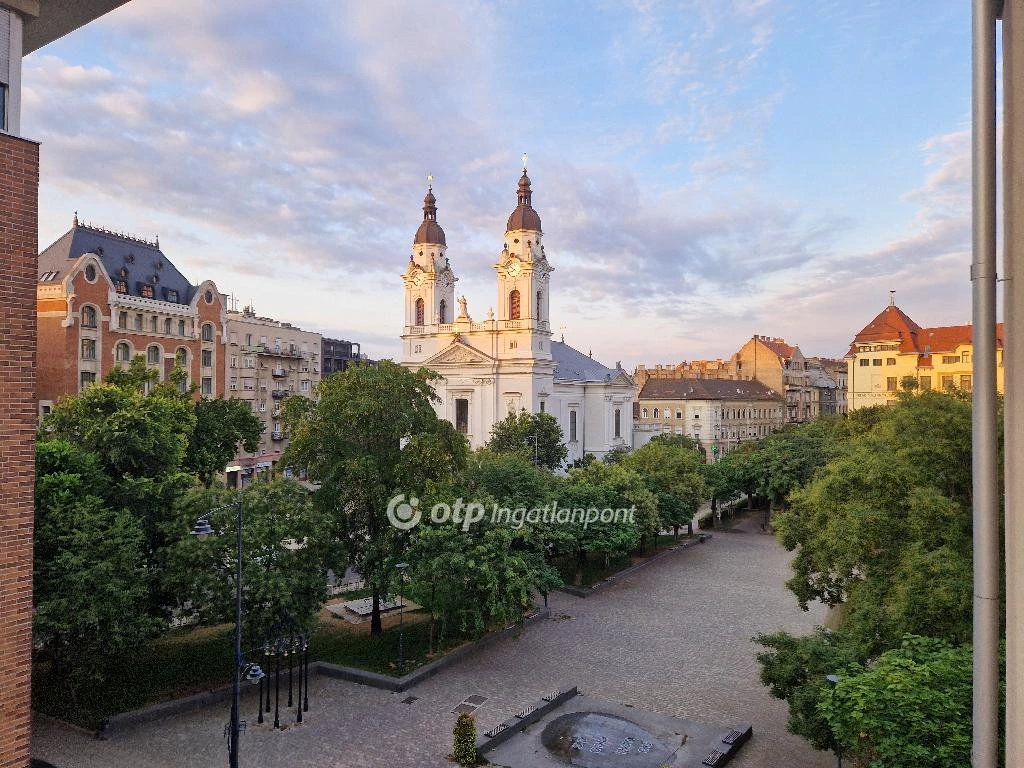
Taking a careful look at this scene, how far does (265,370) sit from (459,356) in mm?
18660

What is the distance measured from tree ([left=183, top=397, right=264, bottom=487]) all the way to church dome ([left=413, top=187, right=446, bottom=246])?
3478 cm

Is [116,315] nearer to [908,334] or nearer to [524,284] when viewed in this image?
[524,284]

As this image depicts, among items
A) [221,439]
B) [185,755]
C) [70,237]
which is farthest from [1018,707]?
[70,237]

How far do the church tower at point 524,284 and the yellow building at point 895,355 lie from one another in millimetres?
32733

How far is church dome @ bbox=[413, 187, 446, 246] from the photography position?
68875 mm

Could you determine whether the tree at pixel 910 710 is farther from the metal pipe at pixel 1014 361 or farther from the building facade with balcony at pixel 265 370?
the building facade with balcony at pixel 265 370

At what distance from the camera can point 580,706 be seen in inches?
729

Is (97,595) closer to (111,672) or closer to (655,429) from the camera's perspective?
(111,672)

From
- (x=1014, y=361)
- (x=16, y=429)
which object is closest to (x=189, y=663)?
(x=16, y=429)

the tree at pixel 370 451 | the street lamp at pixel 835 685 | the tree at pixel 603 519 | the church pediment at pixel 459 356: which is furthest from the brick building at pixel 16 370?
the church pediment at pixel 459 356

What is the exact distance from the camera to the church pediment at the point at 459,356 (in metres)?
64.1

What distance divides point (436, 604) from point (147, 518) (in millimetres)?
9123

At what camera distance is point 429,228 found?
69.3 m

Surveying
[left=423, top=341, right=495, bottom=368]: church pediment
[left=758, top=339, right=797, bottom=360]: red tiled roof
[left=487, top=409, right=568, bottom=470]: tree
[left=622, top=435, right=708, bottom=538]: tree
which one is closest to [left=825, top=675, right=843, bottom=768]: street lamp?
[left=622, top=435, right=708, bottom=538]: tree
